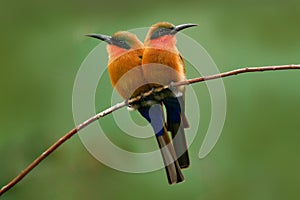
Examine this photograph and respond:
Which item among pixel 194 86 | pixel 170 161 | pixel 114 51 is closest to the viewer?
pixel 170 161

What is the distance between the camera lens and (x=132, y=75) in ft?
3.94

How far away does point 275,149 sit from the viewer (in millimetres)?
2768

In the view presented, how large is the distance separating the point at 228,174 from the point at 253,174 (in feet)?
0.41

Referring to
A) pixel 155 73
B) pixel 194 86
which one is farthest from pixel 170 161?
pixel 194 86

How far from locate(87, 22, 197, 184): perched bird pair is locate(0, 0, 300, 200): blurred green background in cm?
76

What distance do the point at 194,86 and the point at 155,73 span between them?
119cm

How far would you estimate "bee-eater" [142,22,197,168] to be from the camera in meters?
1.15

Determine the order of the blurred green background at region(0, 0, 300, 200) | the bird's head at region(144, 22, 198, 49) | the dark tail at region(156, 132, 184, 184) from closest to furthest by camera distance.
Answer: the dark tail at region(156, 132, 184, 184) → the bird's head at region(144, 22, 198, 49) → the blurred green background at region(0, 0, 300, 200)

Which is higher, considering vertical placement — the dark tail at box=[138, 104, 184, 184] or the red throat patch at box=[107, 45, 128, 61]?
the red throat patch at box=[107, 45, 128, 61]

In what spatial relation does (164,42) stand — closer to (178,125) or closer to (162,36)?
(162,36)

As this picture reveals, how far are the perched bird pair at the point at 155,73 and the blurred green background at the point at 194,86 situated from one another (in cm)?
76

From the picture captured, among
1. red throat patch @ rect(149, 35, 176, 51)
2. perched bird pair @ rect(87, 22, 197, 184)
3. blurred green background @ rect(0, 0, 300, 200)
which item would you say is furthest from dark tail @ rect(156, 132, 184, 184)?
blurred green background @ rect(0, 0, 300, 200)

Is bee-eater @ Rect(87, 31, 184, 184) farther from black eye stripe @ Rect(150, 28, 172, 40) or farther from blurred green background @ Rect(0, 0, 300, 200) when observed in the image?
blurred green background @ Rect(0, 0, 300, 200)

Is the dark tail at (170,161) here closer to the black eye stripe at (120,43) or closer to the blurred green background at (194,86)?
the black eye stripe at (120,43)
